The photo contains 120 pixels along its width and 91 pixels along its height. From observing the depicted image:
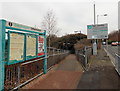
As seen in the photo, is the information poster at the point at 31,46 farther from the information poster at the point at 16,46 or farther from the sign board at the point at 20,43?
the information poster at the point at 16,46

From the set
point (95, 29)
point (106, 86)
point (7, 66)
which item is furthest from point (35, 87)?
point (95, 29)

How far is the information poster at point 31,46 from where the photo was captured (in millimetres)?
4746

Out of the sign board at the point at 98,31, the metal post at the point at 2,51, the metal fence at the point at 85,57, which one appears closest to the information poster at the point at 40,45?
the metal post at the point at 2,51

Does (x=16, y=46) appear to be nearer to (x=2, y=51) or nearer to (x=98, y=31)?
(x=2, y=51)

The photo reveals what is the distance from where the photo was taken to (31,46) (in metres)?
5.00

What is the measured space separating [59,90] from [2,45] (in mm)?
2539

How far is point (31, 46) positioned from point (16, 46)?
104 centimetres

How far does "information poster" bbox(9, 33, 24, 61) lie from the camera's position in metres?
3.80

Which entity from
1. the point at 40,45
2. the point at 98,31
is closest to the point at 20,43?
the point at 40,45

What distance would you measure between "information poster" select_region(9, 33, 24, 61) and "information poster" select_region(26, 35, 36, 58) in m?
0.42

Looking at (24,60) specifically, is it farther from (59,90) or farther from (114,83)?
(114,83)

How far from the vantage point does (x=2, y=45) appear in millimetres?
3436

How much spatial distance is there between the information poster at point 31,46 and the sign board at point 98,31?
1080 cm

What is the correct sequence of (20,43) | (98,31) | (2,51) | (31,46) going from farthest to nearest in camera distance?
(98,31) < (31,46) < (20,43) < (2,51)
